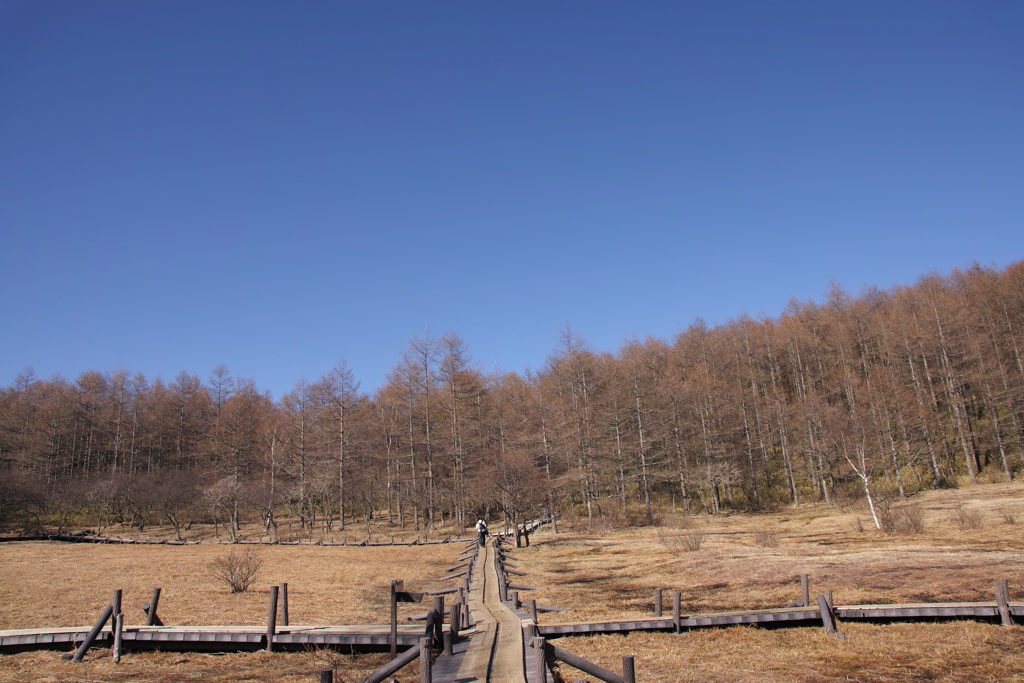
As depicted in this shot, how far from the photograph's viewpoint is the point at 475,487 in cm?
3766

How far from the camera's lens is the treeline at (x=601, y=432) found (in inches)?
1720

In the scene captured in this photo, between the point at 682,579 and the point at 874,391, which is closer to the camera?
the point at 682,579

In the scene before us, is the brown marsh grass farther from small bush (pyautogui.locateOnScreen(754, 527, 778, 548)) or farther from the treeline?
small bush (pyautogui.locateOnScreen(754, 527, 778, 548))

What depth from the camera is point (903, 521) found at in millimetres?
28203

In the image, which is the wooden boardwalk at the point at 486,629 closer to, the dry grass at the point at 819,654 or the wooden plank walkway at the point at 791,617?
the wooden plank walkway at the point at 791,617

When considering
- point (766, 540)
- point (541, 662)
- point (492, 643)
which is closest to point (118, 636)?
point (492, 643)

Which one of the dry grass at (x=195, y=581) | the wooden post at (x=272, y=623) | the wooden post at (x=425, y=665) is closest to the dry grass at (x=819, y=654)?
the wooden post at (x=425, y=665)

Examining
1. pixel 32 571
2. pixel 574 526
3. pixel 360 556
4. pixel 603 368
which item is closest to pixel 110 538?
pixel 32 571

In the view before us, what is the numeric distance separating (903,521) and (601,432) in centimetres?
2190

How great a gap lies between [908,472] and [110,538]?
192 feet

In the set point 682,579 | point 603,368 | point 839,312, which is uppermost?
point 839,312

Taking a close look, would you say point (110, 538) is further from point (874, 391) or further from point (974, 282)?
point (974, 282)

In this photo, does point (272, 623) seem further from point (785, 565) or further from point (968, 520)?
point (968, 520)

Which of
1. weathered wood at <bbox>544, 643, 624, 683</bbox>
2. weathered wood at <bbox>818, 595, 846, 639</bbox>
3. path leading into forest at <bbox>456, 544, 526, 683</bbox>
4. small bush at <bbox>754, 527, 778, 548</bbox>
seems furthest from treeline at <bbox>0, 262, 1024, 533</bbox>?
weathered wood at <bbox>544, 643, 624, 683</bbox>
